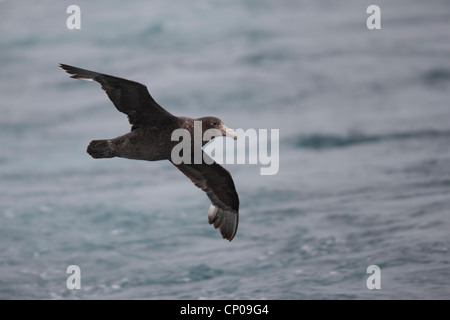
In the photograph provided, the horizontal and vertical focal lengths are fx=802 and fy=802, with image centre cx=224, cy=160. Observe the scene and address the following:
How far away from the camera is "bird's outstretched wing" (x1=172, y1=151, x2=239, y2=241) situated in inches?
491

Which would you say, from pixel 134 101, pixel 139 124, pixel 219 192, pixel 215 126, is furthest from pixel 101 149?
pixel 219 192

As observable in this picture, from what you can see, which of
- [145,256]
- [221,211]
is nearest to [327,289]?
[145,256]

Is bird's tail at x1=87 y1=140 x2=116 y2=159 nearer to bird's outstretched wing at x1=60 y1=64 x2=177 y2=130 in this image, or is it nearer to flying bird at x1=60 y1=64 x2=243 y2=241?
flying bird at x1=60 y1=64 x2=243 y2=241

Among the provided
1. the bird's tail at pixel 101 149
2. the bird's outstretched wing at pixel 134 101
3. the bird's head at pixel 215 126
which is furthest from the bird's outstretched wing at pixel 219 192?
the bird's tail at pixel 101 149

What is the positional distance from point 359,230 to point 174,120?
2086cm

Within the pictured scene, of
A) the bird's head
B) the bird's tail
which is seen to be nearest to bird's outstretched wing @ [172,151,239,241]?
the bird's head

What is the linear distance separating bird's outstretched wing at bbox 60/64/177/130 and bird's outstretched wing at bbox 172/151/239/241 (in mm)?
1458

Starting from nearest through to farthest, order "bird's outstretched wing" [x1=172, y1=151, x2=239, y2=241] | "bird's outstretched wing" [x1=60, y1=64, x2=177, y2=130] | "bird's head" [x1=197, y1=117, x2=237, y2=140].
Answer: "bird's outstretched wing" [x1=60, y1=64, x2=177, y2=130] → "bird's head" [x1=197, y1=117, x2=237, y2=140] → "bird's outstretched wing" [x1=172, y1=151, x2=239, y2=241]

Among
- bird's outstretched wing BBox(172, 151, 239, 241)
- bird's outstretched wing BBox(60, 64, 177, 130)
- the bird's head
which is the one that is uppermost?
bird's outstretched wing BBox(60, 64, 177, 130)

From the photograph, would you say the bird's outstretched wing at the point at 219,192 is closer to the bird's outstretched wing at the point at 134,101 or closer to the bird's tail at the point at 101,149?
the bird's outstretched wing at the point at 134,101

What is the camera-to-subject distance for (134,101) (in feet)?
36.2

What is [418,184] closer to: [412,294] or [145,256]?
[412,294]

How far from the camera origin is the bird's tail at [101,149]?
1085 cm

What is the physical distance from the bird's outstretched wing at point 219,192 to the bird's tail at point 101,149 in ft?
5.87
